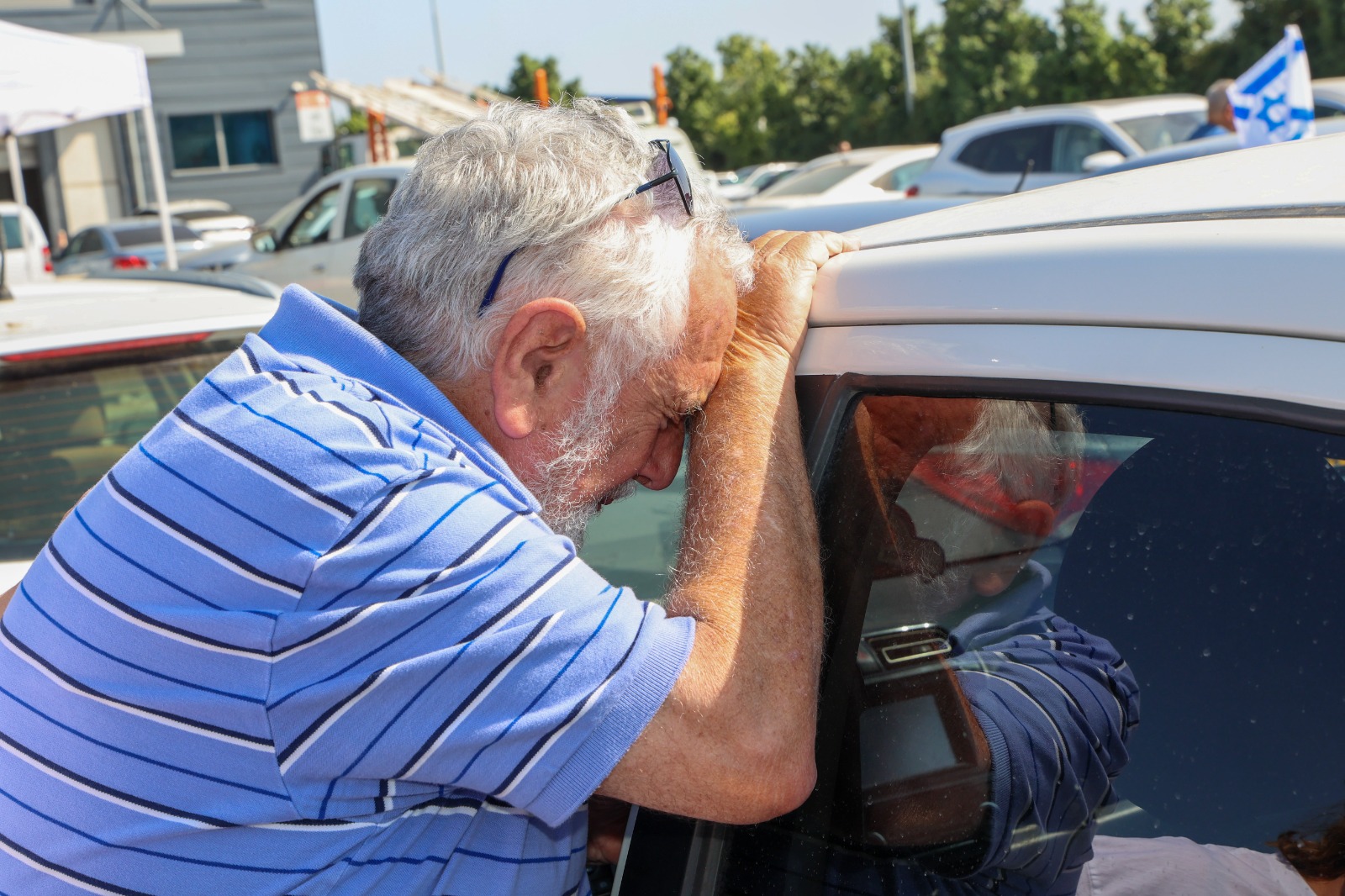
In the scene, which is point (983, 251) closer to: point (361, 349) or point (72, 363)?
point (361, 349)

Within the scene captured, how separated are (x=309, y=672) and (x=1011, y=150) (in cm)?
1085

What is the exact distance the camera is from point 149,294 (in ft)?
12.8

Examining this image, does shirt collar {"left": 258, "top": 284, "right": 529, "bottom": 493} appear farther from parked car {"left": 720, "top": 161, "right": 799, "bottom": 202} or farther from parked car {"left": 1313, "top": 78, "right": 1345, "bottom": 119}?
parked car {"left": 720, "top": 161, "right": 799, "bottom": 202}

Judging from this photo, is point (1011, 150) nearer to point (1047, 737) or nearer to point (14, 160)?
point (14, 160)

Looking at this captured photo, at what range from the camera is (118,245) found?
16.6m

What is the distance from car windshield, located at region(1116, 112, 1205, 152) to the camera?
10.2 m

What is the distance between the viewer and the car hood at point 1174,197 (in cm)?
100

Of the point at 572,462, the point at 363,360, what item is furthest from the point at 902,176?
the point at 363,360

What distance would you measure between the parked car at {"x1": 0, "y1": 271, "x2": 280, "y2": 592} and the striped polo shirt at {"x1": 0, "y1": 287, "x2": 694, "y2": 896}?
5.82 ft

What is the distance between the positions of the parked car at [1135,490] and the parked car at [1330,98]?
30.2 feet

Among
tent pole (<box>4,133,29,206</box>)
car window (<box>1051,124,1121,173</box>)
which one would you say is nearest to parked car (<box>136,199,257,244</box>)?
tent pole (<box>4,133,29,206</box>)

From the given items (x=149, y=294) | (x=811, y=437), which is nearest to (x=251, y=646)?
(x=811, y=437)

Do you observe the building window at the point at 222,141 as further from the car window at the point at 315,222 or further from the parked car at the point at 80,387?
the parked car at the point at 80,387

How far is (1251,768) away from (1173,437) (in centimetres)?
24
